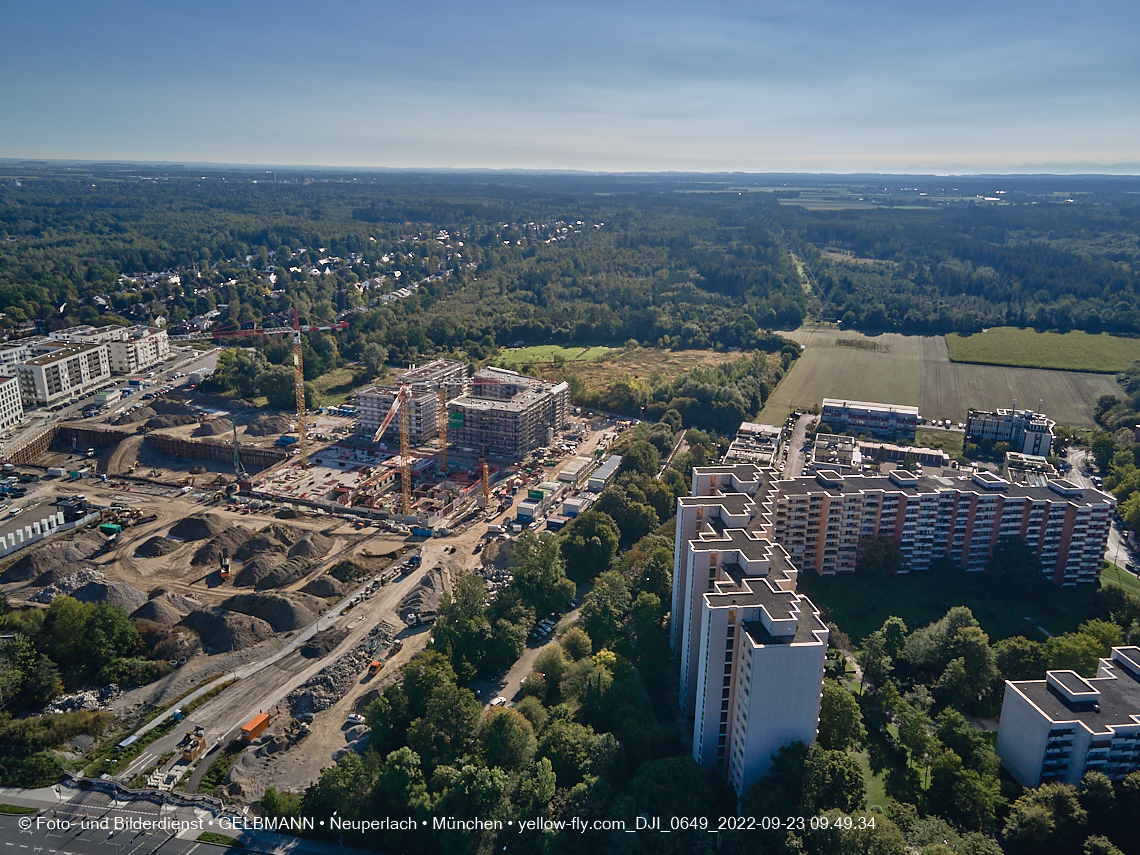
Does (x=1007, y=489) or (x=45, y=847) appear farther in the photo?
(x=1007, y=489)

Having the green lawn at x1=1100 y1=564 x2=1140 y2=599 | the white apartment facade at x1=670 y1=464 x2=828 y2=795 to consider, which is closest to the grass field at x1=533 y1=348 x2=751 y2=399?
the green lawn at x1=1100 y1=564 x2=1140 y2=599

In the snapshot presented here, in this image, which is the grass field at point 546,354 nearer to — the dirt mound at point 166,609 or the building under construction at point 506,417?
the building under construction at point 506,417

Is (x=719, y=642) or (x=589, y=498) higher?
(x=719, y=642)

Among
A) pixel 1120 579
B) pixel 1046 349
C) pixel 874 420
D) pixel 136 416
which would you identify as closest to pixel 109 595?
pixel 136 416

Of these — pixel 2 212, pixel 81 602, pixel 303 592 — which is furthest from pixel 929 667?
pixel 2 212

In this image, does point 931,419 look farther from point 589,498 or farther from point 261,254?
point 261,254

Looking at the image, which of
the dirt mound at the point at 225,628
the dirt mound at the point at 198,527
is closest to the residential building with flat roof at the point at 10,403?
the dirt mound at the point at 198,527
